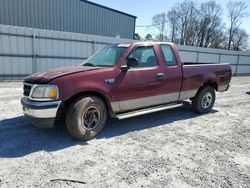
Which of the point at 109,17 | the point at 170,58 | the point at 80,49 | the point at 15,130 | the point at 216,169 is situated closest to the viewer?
the point at 216,169

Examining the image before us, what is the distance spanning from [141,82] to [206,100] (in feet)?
8.70

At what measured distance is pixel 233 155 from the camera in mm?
3555

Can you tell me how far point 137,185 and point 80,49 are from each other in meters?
10.3

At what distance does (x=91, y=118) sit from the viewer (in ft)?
13.2

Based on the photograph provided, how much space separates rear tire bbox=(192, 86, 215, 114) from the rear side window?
137 cm

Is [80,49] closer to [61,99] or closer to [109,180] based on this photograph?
[61,99]

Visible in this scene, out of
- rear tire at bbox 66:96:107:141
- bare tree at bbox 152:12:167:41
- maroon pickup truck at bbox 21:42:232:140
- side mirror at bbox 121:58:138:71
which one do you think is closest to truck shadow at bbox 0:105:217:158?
rear tire at bbox 66:96:107:141

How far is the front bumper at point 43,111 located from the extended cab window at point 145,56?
6.32 feet

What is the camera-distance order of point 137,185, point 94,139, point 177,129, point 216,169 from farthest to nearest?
point 177,129 → point 94,139 → point 216,169 → point 137,185

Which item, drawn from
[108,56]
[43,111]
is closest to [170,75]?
[108,56]

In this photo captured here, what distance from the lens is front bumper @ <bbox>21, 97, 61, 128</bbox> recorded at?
11.3 feet

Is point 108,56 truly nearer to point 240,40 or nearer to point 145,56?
point 145,56

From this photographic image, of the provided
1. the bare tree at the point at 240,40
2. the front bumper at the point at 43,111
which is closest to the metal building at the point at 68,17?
the front bumper at the point at 43,111

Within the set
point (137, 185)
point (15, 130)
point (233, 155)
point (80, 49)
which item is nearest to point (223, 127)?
point (233, 155)
